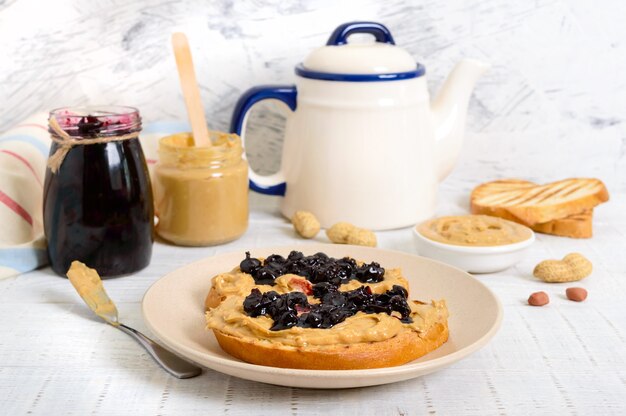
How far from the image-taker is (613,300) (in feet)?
3.45

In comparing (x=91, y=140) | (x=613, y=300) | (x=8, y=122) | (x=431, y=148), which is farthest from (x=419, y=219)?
(x=8, y=122)

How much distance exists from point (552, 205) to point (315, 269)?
0.55 meters

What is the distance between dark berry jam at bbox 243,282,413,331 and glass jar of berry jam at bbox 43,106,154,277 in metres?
0.32

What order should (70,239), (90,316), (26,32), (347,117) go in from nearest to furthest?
(90,316), (70,239), (347,117), (26,32)

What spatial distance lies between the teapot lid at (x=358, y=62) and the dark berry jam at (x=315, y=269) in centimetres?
40

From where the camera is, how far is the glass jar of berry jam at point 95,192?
108 centimetres

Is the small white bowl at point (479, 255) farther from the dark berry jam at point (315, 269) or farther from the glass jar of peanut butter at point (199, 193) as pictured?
the glass jar of peanut butter at point (199, 193)

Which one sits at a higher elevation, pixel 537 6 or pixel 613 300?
pixel 537 6

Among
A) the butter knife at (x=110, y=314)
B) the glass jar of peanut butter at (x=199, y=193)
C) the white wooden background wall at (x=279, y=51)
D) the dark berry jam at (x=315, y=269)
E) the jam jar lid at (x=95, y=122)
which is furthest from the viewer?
the white wooden background wall at (x=279, y=51)

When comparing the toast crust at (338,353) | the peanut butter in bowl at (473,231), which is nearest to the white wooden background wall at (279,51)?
the peanut butter in bowl at (473,231)

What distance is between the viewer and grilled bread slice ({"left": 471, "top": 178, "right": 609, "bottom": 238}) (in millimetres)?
1326

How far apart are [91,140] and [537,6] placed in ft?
2.87

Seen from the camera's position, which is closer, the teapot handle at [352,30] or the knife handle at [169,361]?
the knife handle at [169,361]

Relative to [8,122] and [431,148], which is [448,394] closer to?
[431,148]
